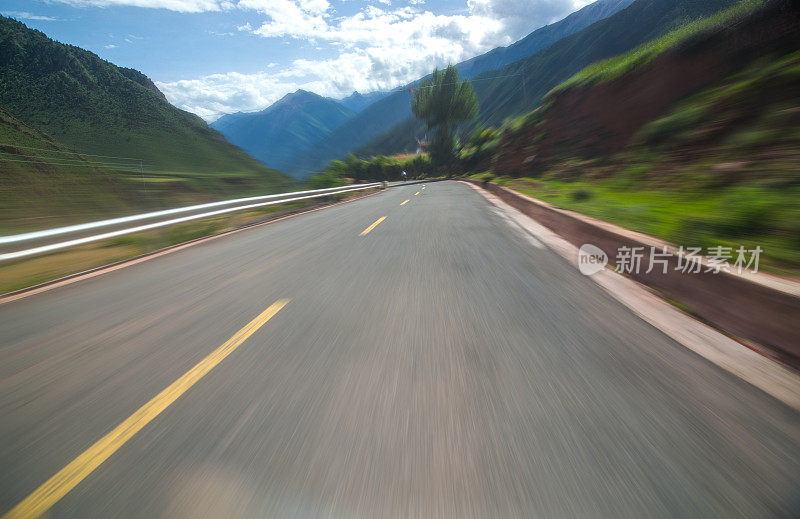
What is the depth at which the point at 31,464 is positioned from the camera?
1645 mm

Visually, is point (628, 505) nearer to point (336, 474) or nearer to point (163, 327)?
point (336, 474)

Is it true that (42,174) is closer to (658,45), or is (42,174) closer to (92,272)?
(92,272)

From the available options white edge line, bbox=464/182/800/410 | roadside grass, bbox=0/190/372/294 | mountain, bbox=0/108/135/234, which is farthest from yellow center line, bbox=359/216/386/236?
mountain, bbox=0/108/135/234

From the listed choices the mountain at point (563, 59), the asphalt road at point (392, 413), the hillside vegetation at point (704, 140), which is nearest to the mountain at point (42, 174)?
the asphalt road at point (392, 413)

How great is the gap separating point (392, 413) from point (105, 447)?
1.50 metres

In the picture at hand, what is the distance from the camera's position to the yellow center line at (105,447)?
4.66ft

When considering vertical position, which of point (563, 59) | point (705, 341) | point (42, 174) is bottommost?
point (705, 341)

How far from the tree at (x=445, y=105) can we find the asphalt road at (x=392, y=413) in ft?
166

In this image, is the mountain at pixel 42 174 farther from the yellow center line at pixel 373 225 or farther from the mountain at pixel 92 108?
the mountain at pixel 92 108

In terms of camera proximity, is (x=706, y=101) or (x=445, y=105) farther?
(x=445, y=105)

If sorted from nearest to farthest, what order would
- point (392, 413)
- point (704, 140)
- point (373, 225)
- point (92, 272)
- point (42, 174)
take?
point (392, 413) → point (92, 272) → point (704, 140) → point (373, 225) → point (42, 174)

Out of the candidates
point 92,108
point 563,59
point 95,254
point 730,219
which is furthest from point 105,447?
point 563,59

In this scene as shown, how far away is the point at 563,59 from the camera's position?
152125 millimetres

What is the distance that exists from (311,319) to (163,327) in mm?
1420
